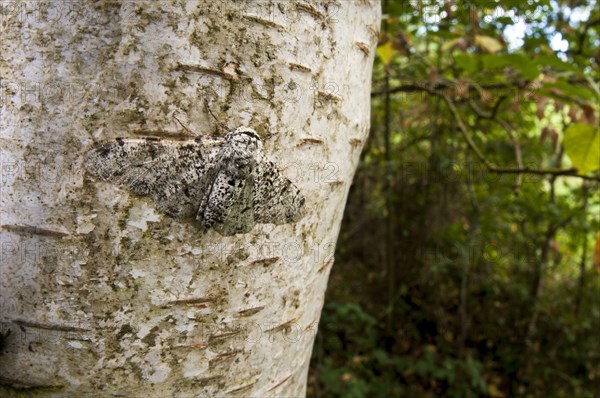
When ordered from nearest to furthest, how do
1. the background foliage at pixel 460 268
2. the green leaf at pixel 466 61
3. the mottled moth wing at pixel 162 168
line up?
1. the mottled moth wing at pixel 162 168
2. the green leaf at pixel 466 61
3. the background foliage at pixel 460 268

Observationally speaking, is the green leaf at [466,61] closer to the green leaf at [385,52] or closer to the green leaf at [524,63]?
the green leaf at [524,63]

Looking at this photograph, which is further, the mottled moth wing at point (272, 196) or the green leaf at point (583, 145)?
the green leaf at point (583, 145)

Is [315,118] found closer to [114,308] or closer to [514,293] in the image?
[114,308]

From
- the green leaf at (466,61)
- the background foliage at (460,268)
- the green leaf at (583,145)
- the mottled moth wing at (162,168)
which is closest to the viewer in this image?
the mottled moth wing at (162,168)

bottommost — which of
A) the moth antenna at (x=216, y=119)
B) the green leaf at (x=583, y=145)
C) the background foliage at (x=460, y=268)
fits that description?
the background foliage at (x=460, y=268)

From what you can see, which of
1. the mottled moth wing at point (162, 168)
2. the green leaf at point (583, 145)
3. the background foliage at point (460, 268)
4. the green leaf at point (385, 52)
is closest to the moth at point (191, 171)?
the mottled moth wing at point (162, 168)

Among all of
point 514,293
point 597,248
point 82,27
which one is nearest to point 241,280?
point 82,27
